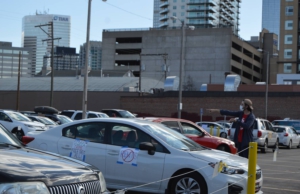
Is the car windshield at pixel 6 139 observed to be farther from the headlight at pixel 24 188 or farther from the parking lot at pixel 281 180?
the parking lot at pixel 281 180

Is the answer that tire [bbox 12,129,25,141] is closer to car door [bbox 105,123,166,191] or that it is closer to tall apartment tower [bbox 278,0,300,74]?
car door [bbox 105,123,166,191]

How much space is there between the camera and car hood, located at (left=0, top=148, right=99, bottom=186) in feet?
15.1

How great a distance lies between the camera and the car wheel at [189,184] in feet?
29.3

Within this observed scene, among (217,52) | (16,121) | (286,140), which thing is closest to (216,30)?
(217,52)

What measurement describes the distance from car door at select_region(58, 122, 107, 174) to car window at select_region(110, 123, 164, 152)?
22cm

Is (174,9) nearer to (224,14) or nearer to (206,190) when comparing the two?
(224,14)

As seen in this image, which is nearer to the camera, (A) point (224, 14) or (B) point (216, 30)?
(B) point (216, 30)

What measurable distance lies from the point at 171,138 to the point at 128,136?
31.7 inches

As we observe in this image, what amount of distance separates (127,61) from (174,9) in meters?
39.3

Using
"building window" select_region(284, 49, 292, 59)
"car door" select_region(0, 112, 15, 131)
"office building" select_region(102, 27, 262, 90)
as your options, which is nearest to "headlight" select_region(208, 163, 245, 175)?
"car door" select_region(0, 112, 15, 131)

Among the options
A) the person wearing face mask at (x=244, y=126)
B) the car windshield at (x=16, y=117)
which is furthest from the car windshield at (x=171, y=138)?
the car windshield at (x=16, y=117)

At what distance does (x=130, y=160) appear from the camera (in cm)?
954

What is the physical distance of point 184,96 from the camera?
59625 mm

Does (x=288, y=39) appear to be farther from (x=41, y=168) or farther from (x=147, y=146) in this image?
(x=41, y=168)
